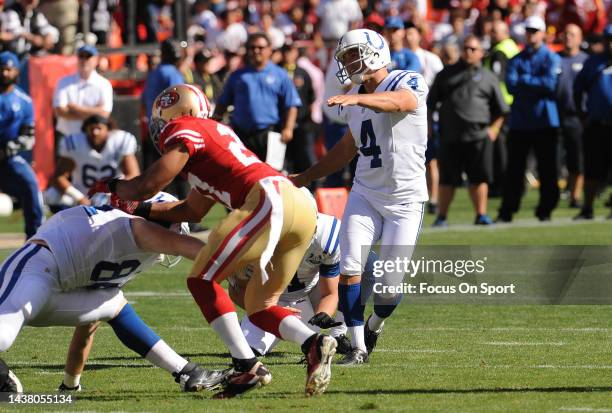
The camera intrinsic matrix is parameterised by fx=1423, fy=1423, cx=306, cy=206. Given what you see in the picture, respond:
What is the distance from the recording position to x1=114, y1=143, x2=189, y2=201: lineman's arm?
5969mm

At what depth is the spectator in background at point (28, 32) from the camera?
1789 cm

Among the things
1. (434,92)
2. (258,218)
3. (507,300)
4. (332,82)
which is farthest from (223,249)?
(434,92)

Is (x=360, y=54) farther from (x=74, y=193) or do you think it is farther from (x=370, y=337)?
(x=74, y=193)

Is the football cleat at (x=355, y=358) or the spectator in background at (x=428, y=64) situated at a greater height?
the football cleat at (x=355, y=358)

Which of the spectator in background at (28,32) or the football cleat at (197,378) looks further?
the spectator in background at (28,32)

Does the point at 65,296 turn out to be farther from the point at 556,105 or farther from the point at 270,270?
the point at 556,105

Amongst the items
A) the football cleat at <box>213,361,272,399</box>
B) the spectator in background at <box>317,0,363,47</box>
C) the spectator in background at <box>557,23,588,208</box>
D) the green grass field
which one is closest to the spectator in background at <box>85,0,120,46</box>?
the spectator in background at <box>317,0,363,47</box>

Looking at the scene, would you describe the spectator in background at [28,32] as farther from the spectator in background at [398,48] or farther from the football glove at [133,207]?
the football glove at [133,207]

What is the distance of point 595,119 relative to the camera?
14609 millimetres

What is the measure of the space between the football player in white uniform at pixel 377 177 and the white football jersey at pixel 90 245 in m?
1.46

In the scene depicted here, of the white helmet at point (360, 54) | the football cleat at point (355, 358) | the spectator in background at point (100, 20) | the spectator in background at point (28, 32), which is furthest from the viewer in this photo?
the spectator in background at point (100, 20)

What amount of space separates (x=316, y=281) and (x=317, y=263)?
0.22m

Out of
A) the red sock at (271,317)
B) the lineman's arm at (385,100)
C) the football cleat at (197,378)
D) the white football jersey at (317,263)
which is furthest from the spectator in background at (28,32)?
the red sock at (271,317)

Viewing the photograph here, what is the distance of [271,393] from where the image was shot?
628 centimetres
